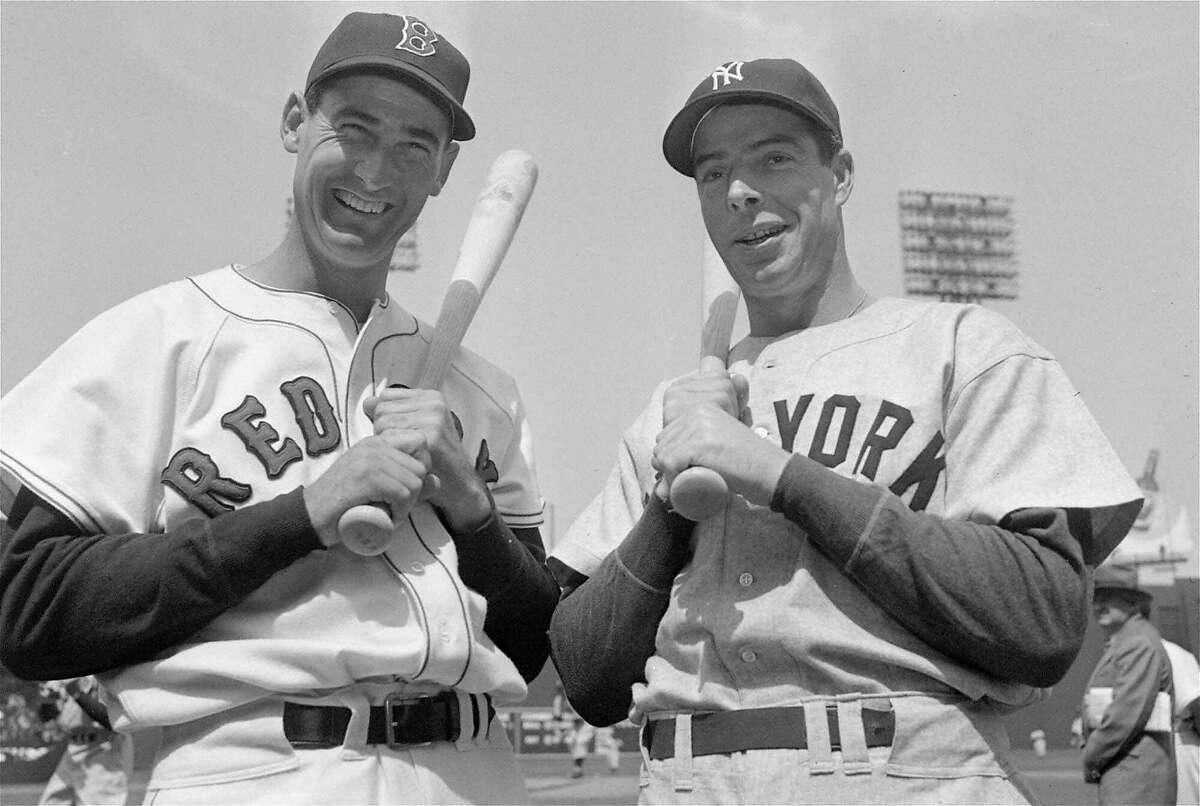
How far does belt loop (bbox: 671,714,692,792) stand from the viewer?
251 cm

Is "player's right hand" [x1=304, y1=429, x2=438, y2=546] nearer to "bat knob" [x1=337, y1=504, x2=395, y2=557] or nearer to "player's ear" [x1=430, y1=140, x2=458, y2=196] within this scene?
"bat knob" [x1=337, y1=504, x2=395, y2=557]

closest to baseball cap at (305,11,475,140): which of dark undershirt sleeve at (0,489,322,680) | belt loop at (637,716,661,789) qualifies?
dark undershirt sleeve at (0,489,322,680)

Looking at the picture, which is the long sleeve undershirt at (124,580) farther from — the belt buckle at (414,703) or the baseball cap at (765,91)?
the baseball cap at (765,91)

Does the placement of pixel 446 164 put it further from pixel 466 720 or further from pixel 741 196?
pixel 466 720

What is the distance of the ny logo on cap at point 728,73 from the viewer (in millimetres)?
2836

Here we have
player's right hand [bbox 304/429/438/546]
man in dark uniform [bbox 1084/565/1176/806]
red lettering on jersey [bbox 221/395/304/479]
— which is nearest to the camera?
player's right hand [bbox 304/429/438/546]

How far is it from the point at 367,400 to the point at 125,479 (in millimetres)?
508

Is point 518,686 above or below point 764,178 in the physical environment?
below

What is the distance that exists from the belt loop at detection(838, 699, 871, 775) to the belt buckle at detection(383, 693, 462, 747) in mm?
827

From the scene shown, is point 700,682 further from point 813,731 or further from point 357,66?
point 357,66

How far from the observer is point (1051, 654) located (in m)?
2.37

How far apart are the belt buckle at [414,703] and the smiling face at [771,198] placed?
3.60ft

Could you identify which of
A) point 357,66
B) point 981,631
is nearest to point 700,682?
point 981,631

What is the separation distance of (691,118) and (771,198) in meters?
0.27
